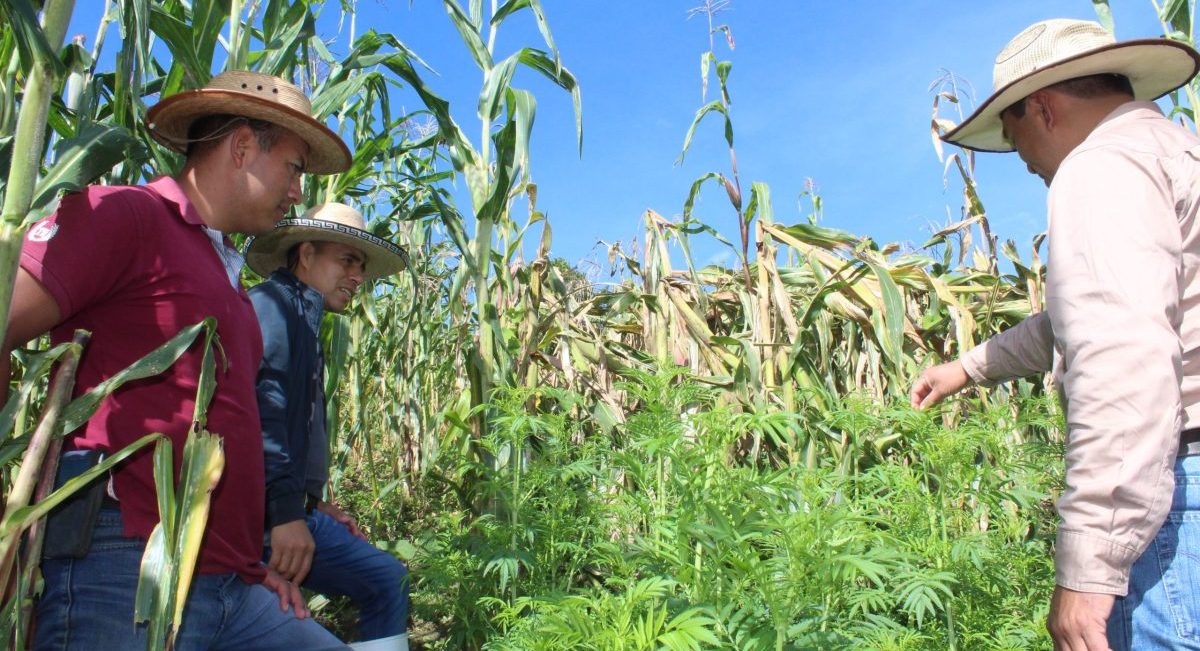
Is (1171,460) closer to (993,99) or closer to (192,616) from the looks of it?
(993,99)

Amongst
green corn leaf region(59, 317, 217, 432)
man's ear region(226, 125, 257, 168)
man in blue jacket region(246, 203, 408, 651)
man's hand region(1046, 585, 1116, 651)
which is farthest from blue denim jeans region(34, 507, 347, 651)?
man's hand region(1046, 585, 1116, 651)

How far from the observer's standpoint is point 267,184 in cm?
204

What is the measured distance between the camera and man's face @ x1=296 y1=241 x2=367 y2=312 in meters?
2.87

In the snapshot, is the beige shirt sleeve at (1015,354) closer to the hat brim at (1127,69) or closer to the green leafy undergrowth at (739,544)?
the green leafy undergrowth at (739,544)

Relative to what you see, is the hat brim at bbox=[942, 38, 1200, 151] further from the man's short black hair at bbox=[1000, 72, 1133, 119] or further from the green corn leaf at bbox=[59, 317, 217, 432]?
the green corn leaf at bbox=[59, 317, 217, 432]

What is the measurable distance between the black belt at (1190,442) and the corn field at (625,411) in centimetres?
58

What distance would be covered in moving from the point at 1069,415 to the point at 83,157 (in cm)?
180

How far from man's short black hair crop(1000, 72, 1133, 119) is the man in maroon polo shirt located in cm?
185

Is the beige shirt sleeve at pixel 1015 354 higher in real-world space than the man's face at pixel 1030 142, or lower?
lower

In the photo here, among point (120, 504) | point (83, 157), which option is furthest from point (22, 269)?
point (120, 504)

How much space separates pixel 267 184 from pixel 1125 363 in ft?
6.34

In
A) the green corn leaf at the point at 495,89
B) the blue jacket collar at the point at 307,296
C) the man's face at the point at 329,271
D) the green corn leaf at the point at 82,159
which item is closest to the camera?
the green corn leaf at the point at 82,159

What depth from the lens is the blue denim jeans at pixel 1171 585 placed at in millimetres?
1437

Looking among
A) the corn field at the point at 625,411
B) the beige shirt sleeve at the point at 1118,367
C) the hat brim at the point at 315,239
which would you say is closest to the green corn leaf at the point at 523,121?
the corn field at the point at 625,411
